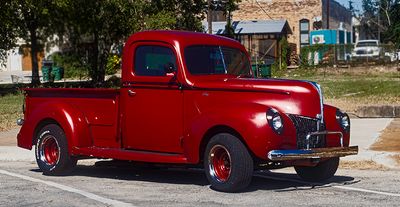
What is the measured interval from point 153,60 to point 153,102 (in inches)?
24.0

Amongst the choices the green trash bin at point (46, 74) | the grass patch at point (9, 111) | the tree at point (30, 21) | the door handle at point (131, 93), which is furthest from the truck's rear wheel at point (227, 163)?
the green trash bin at point (46, 74)

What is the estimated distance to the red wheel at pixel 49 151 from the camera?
11.4m

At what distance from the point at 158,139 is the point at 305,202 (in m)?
2.25

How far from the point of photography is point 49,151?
11.5 m

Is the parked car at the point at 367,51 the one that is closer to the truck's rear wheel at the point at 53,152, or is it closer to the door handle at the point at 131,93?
the truck's rear wheel at the point at 53,152

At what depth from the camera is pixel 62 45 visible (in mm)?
37719

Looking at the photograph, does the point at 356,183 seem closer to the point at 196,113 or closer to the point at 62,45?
the point at 196,113

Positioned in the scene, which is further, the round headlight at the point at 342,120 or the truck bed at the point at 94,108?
the truck bed at the point at 94,108

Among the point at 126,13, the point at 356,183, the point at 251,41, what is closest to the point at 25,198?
the point at 356,183

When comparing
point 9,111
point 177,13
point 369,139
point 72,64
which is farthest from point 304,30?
point 369,139

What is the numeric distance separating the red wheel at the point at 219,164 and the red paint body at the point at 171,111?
0.67 ft

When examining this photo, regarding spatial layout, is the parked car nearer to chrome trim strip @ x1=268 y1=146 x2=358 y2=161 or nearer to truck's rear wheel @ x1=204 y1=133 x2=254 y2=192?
chrome trim strip @ x1=268 y1=146 x2=358 y2=161

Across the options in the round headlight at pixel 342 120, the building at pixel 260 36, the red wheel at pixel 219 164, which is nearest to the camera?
the red wheel at pixel 219 164

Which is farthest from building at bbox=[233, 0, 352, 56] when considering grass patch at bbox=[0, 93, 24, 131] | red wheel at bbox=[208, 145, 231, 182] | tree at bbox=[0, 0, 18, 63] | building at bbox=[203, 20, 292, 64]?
red wheel at bbox=[208, 145, 231, 182]
